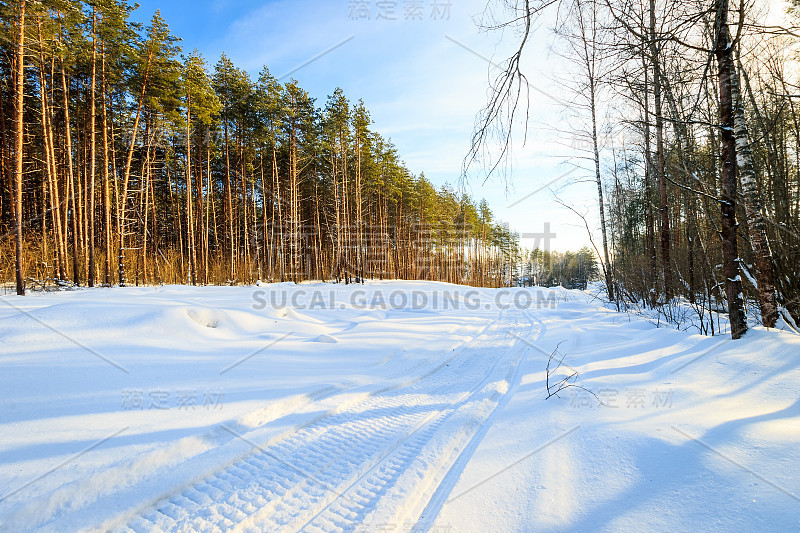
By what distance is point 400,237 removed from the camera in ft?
123

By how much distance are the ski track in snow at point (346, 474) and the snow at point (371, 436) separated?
0.04 feet

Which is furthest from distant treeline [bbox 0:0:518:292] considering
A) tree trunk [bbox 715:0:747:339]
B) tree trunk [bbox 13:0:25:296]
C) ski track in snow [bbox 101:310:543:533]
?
tree trunk [bbox 715:0:747:339]

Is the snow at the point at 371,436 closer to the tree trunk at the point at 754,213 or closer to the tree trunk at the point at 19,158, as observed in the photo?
the tree trunk at the point at 754,213

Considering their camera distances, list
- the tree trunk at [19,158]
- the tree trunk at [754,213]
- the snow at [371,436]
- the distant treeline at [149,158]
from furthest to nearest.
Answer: the distant treeline at [149,158] → the tree trunk at [19,158] → the tree trunk at [754,213] → the snow at [371,436]

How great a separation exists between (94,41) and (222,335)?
49.8 ft

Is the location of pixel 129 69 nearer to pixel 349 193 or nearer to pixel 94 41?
pixel 94 41

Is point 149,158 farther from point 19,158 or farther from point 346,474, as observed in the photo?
point 346,474

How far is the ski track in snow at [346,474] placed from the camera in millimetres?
1701

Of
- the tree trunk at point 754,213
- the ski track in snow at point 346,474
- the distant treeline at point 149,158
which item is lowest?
the ski track in snow at point 346,474

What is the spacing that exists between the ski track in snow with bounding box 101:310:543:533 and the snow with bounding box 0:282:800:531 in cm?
1

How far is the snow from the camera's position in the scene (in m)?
1.65

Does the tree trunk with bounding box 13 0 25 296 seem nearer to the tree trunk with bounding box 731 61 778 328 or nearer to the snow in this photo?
the snow

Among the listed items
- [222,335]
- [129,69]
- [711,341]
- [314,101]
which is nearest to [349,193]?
[314,101]

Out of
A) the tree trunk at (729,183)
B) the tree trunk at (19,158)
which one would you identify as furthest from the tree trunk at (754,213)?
the tree trunk at (19,158)
